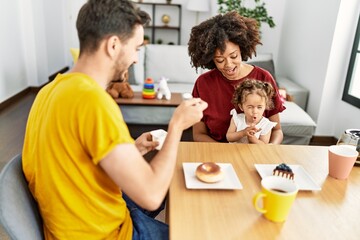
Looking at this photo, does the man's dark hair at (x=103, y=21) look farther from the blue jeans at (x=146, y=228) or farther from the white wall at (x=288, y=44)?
the white wall at (x=288, y=44)

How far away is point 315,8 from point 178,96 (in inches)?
68.4

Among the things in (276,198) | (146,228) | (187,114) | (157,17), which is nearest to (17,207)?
(146,228)

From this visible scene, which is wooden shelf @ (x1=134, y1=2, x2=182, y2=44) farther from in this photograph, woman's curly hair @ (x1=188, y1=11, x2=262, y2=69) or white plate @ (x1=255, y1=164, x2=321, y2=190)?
white plate @ (x1=255, y1=164, x2=321, y2=190)

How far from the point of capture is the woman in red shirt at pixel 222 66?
58.7 inches

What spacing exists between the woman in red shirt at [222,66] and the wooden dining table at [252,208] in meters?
0.46

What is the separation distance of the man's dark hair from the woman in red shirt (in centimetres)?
72

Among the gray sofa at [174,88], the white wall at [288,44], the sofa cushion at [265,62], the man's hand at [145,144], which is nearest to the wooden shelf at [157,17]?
the white wall at [288,44]

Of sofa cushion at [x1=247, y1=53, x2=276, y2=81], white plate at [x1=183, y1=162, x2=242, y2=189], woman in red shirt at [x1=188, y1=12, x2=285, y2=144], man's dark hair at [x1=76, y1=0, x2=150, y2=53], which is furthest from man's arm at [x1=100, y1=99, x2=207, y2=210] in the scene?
sofa cushion at [x1=247, y1=53, x2=276, y2=81]

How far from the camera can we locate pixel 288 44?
13.4 feet

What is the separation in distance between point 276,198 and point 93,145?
1.47ft

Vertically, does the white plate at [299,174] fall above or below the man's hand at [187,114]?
below

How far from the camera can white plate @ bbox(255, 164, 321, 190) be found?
964 millimetres

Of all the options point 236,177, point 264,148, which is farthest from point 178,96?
point 236,177

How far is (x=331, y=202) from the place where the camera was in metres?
0.90
